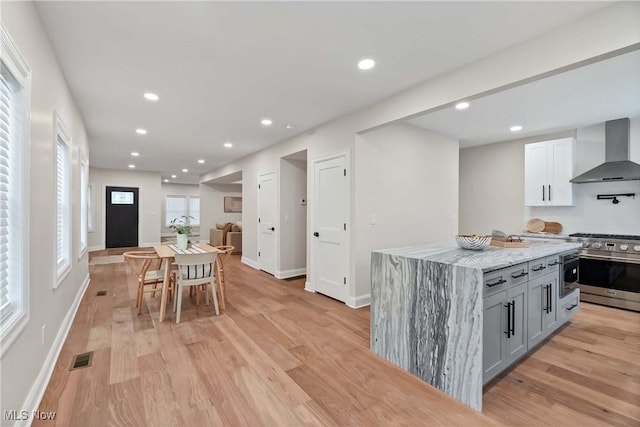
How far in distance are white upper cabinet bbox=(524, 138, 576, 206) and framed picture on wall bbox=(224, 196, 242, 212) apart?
929 centimetres

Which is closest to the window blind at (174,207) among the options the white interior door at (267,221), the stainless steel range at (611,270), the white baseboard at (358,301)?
the white interior door at (267,221)

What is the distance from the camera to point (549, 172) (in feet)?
15.1

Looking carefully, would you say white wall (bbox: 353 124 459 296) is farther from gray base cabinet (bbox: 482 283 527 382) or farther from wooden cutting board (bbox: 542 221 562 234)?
gray base cabinet (bbox: 482 283 527 382)

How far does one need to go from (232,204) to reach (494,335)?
10307 millimetres

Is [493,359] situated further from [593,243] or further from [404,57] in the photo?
Answer: [593,243]

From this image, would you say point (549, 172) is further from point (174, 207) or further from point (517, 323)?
point (174, 207)

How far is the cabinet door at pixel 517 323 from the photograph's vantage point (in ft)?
7.09

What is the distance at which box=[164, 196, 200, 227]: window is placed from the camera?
41.9 feet

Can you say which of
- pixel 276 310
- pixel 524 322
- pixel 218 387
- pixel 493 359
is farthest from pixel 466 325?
pixel 276 310

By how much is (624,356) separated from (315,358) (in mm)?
2710

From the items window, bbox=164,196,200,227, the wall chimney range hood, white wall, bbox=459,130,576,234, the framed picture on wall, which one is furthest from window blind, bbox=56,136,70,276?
window, bbox=164,196,200,227

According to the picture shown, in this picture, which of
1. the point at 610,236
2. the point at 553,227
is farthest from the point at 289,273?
the point at 610,236

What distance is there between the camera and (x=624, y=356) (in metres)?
2.54

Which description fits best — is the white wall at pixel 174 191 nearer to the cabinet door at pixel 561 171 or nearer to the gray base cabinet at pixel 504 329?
the cabinet door at pixel 561 171
